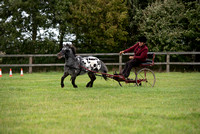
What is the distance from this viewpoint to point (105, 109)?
22.7 ft

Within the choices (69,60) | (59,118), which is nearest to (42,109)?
(59,118)

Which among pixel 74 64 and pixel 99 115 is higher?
pixel 74 64

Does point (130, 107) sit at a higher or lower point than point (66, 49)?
lower

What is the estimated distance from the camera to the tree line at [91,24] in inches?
1006

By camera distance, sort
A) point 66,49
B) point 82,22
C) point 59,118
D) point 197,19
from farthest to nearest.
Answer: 1. point 82,22
2. point 197,19
3. point 66,49
4. point 59,118

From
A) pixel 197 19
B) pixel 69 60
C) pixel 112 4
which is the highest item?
pixel 112 4

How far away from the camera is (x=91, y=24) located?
27.6 meters

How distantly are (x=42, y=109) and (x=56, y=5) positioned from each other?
811 inches

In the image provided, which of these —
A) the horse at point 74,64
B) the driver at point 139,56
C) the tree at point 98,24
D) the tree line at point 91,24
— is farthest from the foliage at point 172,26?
the horse at point 74,64

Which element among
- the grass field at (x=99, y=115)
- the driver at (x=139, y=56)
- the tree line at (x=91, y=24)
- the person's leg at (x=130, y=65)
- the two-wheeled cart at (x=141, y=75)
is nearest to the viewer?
the grass field at (x=99, y=115)

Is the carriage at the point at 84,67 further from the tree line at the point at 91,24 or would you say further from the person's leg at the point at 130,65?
the tree line at the point at 91,24

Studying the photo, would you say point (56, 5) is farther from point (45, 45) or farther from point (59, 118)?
point (59, 118)

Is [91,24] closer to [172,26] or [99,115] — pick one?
[172,26]

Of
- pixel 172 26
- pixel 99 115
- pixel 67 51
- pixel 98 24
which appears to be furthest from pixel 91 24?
pixel 99 115
